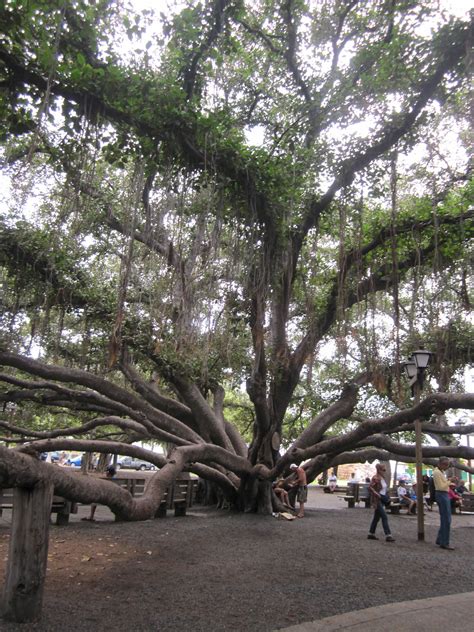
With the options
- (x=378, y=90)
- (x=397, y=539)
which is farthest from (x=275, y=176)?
(x=397, y=539)

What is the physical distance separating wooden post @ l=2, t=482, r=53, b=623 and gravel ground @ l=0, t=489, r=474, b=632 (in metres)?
→ 0.13

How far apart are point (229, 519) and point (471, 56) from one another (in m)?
8.24

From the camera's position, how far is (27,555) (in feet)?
10.9

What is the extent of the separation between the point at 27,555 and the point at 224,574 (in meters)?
2.31

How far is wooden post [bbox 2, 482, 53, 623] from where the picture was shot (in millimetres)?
3236

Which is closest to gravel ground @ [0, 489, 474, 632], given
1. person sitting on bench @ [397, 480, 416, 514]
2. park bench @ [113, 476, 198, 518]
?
park bench @ [113, 476, 198, 518]

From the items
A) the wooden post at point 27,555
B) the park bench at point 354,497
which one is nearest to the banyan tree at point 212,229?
the wooden post at point 27,555

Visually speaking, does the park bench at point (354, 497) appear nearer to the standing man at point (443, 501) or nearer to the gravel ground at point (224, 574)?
the gravel ground at point (224, 574)

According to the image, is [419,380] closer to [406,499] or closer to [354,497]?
[406,499]

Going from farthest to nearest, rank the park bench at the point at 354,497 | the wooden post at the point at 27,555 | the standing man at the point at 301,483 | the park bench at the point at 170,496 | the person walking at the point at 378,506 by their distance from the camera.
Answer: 1. the park bench at the point at 354,497
2. the standing man at the point at 301,483
3. the park bench at the point at 170,496
4. the person walking at the point at 378,506
5. the wooden post at the point at 27,555

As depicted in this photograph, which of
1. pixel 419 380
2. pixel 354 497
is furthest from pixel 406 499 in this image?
pixel 419 380

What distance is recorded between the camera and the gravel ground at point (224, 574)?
359 cm

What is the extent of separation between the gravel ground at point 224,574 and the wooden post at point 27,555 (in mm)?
126

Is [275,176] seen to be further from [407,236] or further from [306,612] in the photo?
[306,612]
